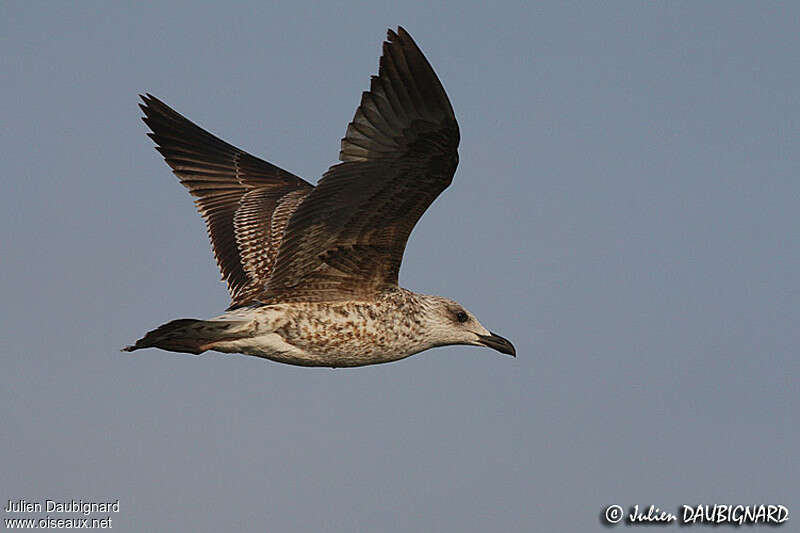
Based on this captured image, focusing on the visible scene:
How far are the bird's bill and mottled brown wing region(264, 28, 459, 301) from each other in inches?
52.8

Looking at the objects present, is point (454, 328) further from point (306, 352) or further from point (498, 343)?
point (306, 352)

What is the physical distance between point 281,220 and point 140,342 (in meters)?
3.28

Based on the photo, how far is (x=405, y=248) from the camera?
38.4 ft

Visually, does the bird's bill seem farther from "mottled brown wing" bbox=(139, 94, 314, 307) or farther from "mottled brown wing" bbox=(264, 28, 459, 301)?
"mottled brown wing" bbox=(139, 94, 314, 307)

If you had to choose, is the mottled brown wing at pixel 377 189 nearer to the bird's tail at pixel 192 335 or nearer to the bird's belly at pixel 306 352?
the bird's belly at pixel 306 352

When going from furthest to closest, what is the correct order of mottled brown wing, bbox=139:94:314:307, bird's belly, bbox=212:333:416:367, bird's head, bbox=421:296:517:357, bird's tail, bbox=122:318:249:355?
1. mottled brown wing, bbox=139:94:314:307
2. bird's head, bbox=421:296:517:357
3. bird's belly, bbox=212:333:416:367
4. bird's tail, bbox=122:318:249:355

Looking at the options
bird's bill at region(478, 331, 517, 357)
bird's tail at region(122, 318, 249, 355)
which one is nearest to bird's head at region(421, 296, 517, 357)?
bird's bill at region(478, 331, 517, 357)

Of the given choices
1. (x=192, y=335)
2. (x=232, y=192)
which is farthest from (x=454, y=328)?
(x=232, y=192)

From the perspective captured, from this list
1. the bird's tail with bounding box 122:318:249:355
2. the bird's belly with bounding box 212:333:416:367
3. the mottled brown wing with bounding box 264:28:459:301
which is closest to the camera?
the mottled brown wing with bounding box 264:28:459:301

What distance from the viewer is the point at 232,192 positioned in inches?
593

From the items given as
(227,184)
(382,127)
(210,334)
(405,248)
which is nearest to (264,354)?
(210,334)

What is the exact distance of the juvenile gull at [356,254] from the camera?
34.0 feet

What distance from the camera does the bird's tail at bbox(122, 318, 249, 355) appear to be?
1120cm

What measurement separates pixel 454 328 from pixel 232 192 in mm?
4017
